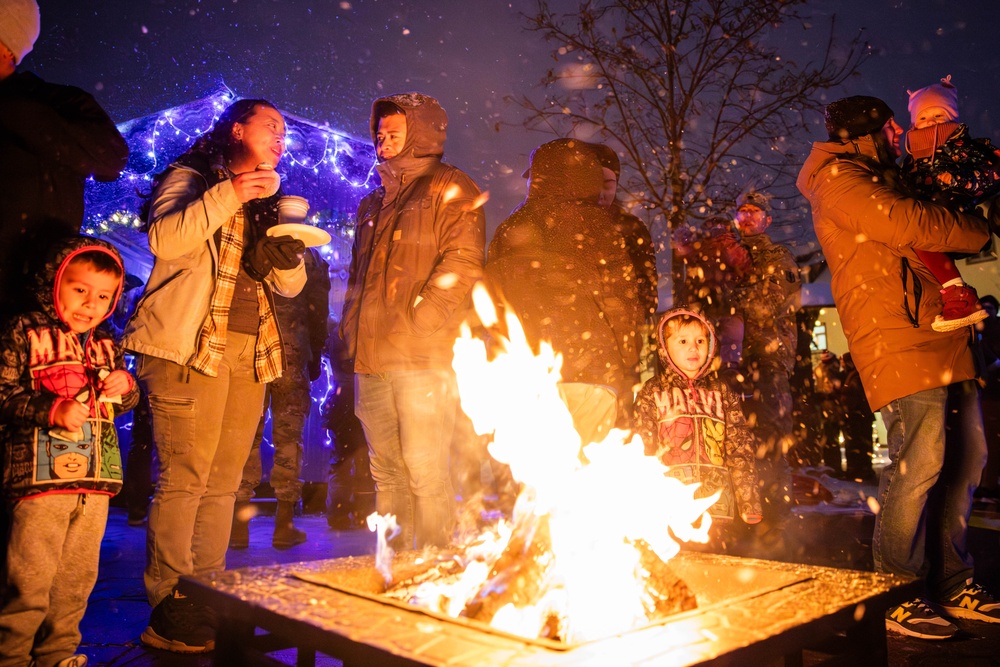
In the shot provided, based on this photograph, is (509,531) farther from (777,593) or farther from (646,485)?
(777,593)

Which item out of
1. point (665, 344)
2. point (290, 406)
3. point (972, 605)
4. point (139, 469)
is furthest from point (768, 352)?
point (139, 469)

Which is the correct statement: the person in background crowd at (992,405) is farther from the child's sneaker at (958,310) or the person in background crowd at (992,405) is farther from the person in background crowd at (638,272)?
the child's sneaker at (958,310)

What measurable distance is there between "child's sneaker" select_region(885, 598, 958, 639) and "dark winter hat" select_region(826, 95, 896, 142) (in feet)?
8.04

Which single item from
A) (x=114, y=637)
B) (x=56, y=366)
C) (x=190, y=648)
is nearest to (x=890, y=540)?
(x=190, y=648)

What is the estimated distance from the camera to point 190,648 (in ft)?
9.73

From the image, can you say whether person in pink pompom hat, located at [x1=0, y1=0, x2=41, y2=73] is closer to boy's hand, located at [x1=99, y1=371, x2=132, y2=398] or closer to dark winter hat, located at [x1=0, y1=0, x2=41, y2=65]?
dark winter hat, located at [x1=0, y1=0, x2=41, y2=65]

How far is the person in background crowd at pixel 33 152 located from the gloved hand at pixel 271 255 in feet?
2.54

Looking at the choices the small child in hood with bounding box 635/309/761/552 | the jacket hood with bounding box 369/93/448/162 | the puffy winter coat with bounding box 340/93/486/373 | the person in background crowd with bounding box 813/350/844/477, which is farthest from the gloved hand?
the person in background crowd with bounding box 813/350/844/477

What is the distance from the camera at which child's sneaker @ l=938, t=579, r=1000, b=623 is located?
3.34m

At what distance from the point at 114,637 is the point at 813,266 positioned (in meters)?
22.4

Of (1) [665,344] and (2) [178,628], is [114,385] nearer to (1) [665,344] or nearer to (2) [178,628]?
(2) [178,628]

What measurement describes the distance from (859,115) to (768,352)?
2.49 meters

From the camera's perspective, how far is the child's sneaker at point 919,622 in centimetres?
310

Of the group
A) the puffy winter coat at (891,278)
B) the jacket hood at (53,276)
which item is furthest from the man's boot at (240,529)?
the puffy winter coat at (891,278)
